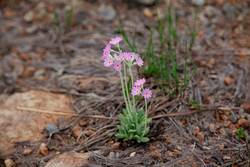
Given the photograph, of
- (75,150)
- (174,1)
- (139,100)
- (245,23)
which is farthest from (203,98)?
(174,1)

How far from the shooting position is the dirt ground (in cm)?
220

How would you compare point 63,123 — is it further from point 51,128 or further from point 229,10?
point 229,10

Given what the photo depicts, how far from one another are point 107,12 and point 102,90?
1.85m

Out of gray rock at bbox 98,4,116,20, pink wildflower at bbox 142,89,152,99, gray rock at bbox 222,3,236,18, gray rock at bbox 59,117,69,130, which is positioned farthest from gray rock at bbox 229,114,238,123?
gray rock at bbox 98,4,116,20

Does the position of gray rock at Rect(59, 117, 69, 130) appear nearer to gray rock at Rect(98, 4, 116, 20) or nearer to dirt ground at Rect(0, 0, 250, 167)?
dirt ground at Rect(0, 0, 250, 167)

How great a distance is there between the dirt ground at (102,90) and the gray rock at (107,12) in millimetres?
19

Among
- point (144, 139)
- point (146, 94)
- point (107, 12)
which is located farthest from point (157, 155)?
point (107, 12)

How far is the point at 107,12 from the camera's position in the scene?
4148 mm

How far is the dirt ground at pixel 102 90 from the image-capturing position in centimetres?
220

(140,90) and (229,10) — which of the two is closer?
(140,90)

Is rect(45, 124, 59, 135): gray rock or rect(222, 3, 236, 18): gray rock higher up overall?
rect(222, 3, 236, 18): gray rock

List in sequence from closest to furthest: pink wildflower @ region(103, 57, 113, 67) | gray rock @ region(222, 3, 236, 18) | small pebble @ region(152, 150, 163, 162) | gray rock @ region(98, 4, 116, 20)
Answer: pink wildflower @ region(103, 57, 113, 67) < small pebble @ region(152, 150, 163, 162) < gray rock @ region(222, 3, 236, 18) < gray rock @ region(98, 4, 116, 20)

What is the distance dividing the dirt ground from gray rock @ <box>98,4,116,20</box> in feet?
0.06

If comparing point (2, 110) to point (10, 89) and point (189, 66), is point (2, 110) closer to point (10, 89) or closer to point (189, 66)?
point (10, 89)
